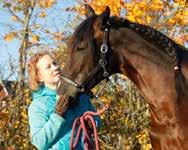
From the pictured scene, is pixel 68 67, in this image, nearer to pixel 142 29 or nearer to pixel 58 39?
pixel 142 29

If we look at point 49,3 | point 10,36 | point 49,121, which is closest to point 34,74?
point 49,121

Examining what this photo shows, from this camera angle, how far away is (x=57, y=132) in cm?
391

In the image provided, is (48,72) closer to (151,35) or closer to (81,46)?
(81,46)

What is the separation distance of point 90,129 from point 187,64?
0.89 metres

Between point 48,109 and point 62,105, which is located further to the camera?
point 48,109

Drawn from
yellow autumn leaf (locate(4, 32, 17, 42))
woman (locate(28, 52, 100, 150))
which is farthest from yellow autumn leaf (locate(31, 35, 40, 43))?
woman (locate(28, 52, 100, 150))

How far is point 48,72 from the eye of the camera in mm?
4035

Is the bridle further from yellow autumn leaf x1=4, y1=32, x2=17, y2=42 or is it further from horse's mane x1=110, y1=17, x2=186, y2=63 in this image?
yellow autumn leaf x1=4, y1=32, x2=17, y2=42

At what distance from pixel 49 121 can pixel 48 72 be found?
1.26 ft

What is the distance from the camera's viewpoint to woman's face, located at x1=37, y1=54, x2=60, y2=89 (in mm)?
4039

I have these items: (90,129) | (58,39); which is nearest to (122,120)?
(58,39)

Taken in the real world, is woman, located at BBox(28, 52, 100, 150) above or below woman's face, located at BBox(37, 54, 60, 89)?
below

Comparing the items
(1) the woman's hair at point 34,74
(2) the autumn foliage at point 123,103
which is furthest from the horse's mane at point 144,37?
(2) the autumn foliage at point 123,103

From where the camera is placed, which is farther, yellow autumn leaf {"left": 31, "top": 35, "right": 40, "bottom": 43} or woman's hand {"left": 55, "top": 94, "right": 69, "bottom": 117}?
yellow autumn leaf {"left": 31, "top": 35, "right": 40, "bottom": 43}
